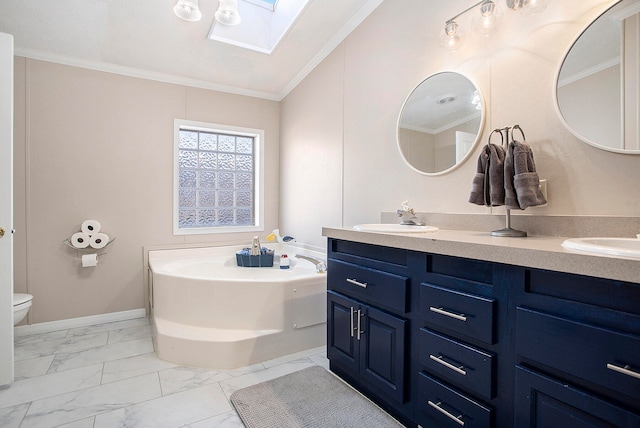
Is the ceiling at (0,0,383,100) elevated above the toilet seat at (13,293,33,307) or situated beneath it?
elevated above

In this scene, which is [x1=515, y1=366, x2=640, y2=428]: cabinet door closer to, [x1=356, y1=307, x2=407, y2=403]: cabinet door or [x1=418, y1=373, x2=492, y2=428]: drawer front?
[x1=418, y1=373, x2=492, y2=428]: drawer front

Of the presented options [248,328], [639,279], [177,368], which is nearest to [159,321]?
[177,368]

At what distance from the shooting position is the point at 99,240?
118 inches

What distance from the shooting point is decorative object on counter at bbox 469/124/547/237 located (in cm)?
128

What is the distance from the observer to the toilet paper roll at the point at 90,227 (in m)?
2.95

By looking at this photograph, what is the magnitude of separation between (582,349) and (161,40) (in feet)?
11.2

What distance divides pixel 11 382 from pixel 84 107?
2401mm

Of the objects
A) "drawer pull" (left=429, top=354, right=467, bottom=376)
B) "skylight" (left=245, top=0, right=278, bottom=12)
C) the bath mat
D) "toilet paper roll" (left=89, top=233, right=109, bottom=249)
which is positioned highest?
"skylight" (left=245, top=0, right=278, bottom=12)

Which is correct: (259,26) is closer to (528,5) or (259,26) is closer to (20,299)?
(528,5)

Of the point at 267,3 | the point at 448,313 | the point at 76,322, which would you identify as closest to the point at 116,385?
the point at 76,322

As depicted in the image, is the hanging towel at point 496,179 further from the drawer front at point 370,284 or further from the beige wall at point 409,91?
the drawer front at point 370,284

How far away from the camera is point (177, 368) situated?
2.15 m

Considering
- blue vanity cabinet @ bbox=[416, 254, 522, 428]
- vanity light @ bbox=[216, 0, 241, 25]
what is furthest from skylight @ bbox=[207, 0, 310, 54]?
blue vanity cabinet @ bbox=[416, 254, 522, 428]

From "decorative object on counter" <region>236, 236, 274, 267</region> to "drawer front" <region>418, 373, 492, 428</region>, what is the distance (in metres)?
2.19
